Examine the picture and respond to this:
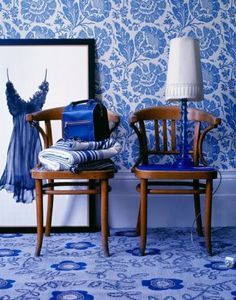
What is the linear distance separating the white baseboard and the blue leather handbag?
0.59m

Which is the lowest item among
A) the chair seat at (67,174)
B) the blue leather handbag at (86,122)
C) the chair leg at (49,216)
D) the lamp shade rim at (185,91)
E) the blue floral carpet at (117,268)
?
the blue floral carpet at (117,268)

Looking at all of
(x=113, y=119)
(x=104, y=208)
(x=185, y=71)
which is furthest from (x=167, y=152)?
(x=104, y=208)

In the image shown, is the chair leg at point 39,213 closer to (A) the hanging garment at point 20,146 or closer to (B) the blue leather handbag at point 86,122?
(B) the blue leather handbag at point 86,122

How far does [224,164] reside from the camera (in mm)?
2914

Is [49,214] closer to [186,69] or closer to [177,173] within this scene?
[177,173]

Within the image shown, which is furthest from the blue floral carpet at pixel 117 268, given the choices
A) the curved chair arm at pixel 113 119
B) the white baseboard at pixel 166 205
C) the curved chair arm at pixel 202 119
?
the curved chair arm at pixel 113 119

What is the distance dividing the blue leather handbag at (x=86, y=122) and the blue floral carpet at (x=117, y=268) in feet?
2.12

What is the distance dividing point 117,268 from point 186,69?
117 centimetres

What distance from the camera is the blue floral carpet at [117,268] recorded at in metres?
1.76

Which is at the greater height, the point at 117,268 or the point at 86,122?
the point at 86,122

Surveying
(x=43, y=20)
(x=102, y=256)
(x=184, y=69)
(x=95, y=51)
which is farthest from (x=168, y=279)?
(x=43, y=20)

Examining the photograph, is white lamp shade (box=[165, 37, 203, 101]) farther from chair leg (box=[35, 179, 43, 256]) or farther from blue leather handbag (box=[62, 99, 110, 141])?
chair leg (box=[35, 179, 43, 256])

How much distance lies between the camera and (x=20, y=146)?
2.84 metres

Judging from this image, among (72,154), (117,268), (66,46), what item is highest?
(66,46)
